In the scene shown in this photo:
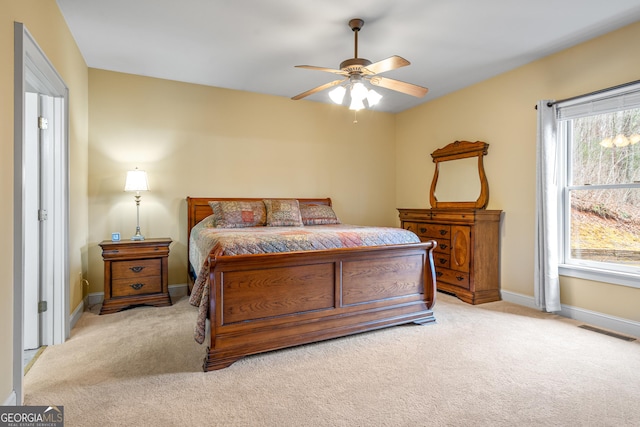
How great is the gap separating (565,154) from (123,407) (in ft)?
14.1

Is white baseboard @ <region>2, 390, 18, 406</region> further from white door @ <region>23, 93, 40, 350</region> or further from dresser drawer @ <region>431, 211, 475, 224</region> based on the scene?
dresser drawer @ <region>431, 211, 475, 224</region>

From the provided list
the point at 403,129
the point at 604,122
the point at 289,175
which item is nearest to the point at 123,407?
the point at 289,175

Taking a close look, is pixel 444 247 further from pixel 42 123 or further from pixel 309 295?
pixel 42 123

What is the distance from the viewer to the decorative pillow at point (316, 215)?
14.3ft

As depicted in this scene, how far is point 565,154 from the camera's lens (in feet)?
Result: 11.2

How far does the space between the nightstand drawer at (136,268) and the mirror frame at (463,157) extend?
3766mm

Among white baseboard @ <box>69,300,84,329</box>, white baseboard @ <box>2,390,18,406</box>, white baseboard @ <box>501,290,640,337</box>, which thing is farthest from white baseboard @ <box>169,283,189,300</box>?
white baseboard @ <box>501,290,640,337</box>

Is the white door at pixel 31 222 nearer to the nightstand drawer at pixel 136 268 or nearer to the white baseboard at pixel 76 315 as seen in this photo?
the white baseboard at pixel 76 315

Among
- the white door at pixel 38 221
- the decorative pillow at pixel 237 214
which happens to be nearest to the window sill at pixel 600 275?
the decorative pillow at pixel 237 214

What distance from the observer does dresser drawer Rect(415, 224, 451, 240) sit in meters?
4.14

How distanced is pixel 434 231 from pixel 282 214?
2.00 metres

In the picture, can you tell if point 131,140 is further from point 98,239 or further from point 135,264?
point 135,264

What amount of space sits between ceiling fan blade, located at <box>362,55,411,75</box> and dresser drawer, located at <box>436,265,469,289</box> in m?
2.54

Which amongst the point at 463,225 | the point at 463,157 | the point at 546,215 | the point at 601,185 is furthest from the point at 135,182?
the point at 601,185
